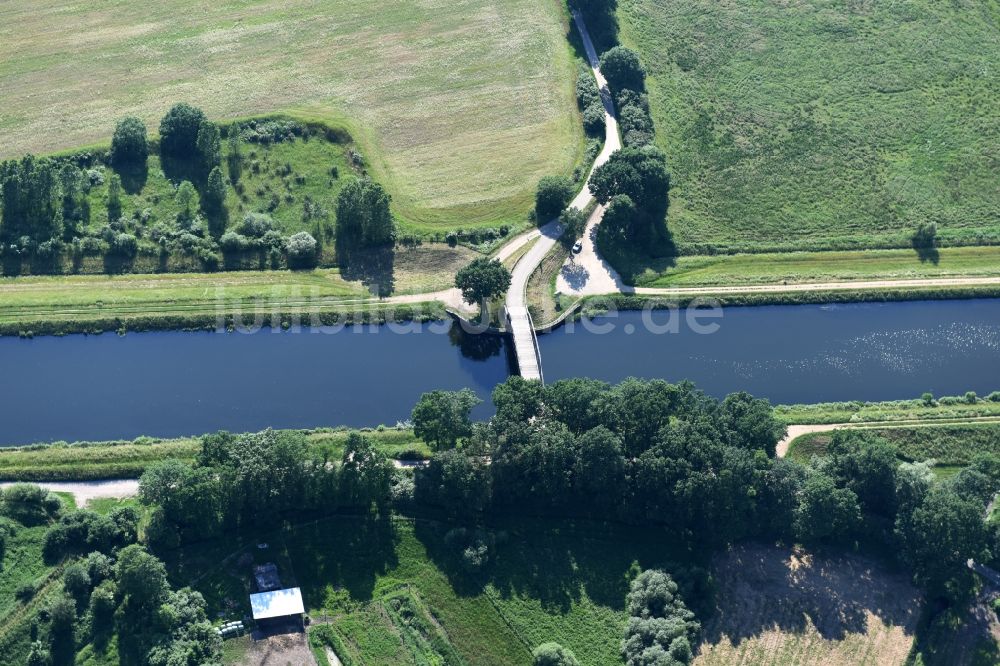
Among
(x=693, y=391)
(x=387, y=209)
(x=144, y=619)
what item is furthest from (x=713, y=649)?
(x=387, y=209)

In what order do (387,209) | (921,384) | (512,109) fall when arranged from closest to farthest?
1. (921,384)
2. (387,209)
3. (512,109)

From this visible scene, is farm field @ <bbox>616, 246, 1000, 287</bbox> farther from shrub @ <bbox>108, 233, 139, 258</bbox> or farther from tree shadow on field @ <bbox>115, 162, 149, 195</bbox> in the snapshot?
tree shadow on field @ <bbox>115, 162, 149, 195</bbox>


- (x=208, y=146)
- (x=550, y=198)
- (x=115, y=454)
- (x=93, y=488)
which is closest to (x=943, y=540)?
(x=550, y=198)

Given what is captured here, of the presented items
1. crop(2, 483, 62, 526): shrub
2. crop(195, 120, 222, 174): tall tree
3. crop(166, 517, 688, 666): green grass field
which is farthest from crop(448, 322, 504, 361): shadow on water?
crop(2, 483, 62, 526): shrub

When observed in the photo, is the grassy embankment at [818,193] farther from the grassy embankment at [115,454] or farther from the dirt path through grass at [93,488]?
the dirt path through grass at [93,488]

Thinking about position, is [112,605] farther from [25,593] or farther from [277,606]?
[277,606]

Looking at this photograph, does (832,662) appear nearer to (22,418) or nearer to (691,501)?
(691,501)
